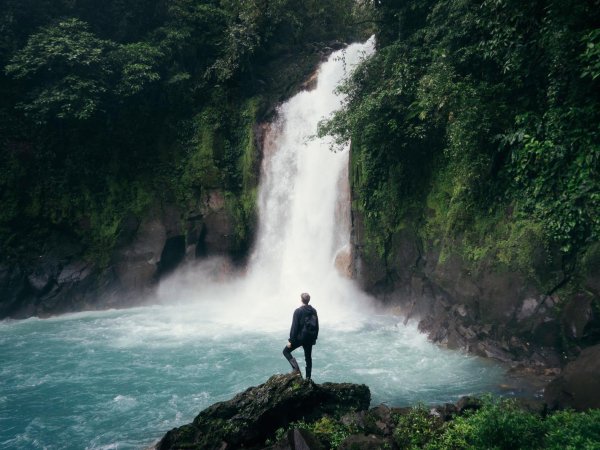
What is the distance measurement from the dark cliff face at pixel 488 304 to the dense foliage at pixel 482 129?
0.37 m

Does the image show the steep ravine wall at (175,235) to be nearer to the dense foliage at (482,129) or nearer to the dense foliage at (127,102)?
the dense foliage at (127,102)

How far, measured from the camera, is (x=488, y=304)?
10805 mm

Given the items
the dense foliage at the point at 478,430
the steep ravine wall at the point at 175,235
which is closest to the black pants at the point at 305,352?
the dense foliage at the point at 478,430

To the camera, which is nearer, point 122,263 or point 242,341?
point 242,341

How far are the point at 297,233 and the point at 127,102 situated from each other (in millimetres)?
9069

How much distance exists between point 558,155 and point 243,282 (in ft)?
43.6

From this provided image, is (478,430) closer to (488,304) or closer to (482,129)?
(488,304)

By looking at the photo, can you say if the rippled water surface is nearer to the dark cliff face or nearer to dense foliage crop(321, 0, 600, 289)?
the dark cliff face

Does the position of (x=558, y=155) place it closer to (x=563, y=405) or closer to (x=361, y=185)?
(x=563, y=405)

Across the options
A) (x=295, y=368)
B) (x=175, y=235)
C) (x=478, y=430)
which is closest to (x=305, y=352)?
(x=295, y=368)

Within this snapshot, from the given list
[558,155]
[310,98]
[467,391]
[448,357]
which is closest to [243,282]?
[310,98]

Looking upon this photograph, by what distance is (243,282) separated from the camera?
1892 cm

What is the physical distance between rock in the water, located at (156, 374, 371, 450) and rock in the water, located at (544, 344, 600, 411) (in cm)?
351

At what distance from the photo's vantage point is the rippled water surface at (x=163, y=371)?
8.57 meters
